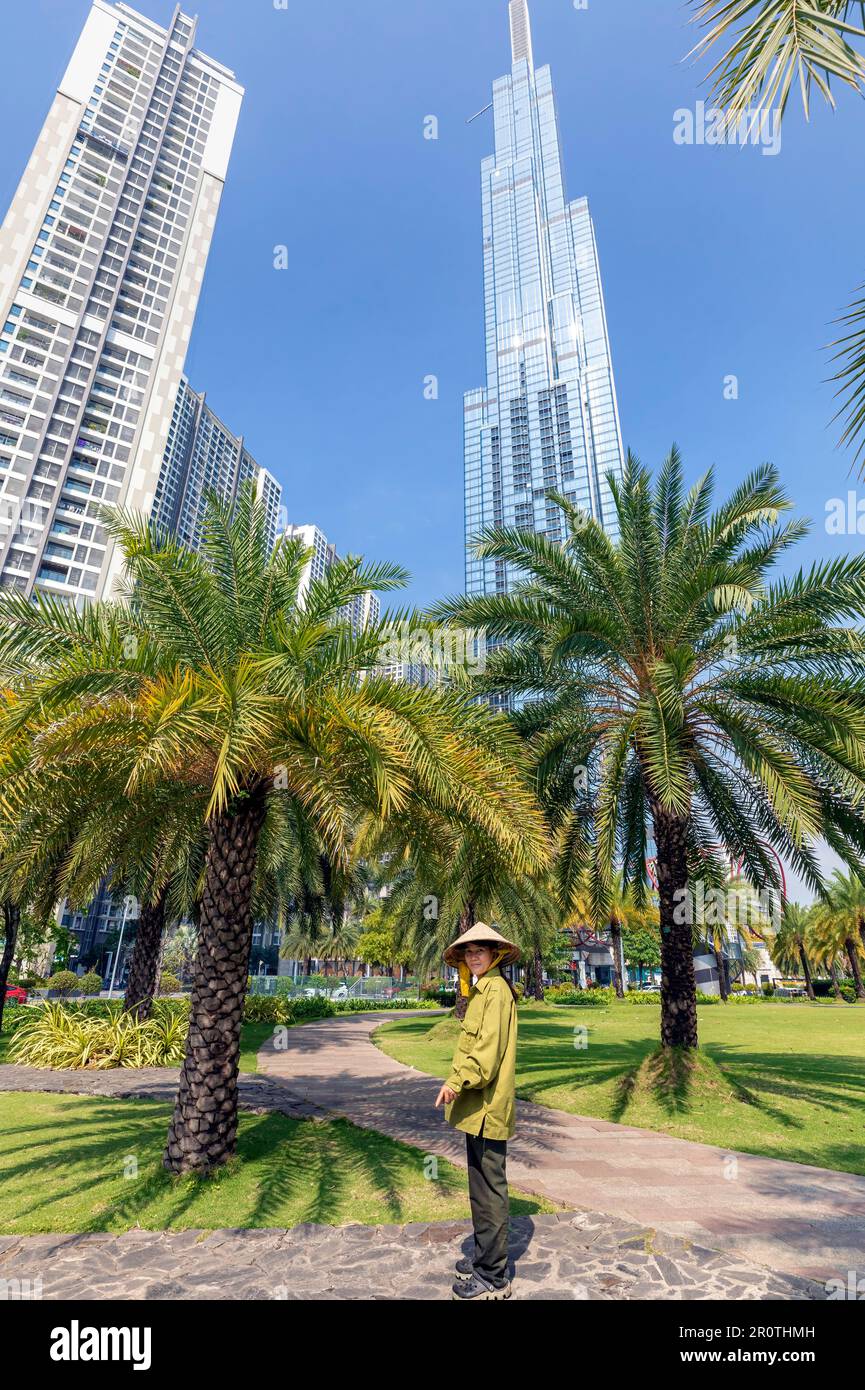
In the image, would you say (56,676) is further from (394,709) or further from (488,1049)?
(488,1049)

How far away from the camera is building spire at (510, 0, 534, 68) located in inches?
7121

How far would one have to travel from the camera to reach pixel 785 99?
430 cm

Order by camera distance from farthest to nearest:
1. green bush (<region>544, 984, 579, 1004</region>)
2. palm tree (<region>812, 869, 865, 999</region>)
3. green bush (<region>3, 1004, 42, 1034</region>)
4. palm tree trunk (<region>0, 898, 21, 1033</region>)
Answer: green bush (<region>544, 984, 579, 1004</region>) < palm tree (<region>812, 869, 865, 999</region>) < green bush (<region>3, 1004, 42, 1034</region>) < palm tree trunk (<region>0, 898, 21, 1033</region>)

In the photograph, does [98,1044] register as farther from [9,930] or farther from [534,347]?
[534,347]

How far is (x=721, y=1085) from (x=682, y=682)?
228 inches

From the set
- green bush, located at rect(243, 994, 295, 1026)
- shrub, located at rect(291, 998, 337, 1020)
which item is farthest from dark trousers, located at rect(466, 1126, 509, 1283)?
shrub, located at rect(291, 998, 337, 1020)

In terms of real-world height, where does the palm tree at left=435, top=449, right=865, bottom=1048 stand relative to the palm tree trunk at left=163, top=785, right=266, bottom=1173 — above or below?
above

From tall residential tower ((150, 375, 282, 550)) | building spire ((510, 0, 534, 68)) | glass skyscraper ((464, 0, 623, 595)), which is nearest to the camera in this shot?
tall residential tower ((150, 375, 282, 550))

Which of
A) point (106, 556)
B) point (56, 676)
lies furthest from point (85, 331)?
point (56, 676)

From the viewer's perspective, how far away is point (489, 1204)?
3.96 meters

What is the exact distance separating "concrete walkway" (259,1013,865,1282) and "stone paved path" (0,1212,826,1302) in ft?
1.62

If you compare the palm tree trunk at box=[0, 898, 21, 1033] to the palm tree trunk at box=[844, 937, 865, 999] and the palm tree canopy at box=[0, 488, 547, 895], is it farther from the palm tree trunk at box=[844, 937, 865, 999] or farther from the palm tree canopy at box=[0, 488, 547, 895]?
the palm tree trunk at box=[844, 937, 865, 999]

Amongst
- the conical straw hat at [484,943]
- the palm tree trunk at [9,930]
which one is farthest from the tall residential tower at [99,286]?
the conical straw hat at [484,943]

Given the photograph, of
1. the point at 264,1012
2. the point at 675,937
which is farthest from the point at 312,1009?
the point at 675,937
